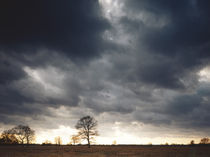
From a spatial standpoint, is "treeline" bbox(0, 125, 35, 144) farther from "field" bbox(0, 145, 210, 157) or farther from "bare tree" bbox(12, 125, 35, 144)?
"field" bbox(0, 145, 210, 157)

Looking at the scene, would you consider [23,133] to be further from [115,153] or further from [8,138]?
[115,153]

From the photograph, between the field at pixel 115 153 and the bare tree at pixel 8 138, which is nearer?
the field at pixel 115 153

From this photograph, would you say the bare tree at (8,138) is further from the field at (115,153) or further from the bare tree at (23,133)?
the field at (115,153)

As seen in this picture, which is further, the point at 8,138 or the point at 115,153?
the point at 8,138

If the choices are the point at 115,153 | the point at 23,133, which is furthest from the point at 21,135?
the point at 115,153

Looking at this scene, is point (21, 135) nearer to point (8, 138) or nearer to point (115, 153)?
point (8, 138)

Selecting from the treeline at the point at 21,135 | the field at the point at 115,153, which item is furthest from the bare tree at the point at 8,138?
the field at the point at 115,153

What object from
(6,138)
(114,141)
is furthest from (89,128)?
(114,141)

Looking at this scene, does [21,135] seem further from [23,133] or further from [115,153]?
[115,153]

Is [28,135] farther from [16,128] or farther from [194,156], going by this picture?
[194,156]

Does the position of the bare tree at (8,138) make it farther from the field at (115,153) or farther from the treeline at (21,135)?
the field at (115,153)

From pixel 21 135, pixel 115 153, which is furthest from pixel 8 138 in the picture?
pixel 115 153

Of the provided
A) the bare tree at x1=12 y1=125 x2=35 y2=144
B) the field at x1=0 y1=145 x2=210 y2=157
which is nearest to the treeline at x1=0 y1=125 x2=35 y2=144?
the bare tree at x1=12 y1=125 x2=35 y2=144

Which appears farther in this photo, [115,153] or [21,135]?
[21,135]
